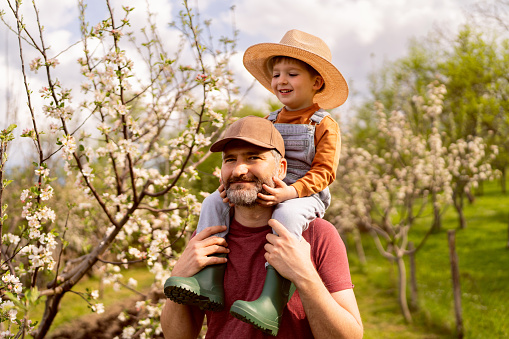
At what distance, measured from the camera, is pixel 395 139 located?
12312 millimetres

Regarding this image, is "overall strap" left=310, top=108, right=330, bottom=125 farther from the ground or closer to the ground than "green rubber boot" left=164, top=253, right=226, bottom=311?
farther from the ground

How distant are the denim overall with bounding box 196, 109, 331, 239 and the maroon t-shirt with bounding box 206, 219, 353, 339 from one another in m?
0.10

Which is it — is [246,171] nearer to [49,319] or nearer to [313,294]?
[313,294]

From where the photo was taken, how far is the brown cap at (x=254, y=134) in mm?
2336

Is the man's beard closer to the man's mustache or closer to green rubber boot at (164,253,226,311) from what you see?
the man's mustache

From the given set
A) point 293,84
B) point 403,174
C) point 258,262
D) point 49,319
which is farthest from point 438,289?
point 258,262

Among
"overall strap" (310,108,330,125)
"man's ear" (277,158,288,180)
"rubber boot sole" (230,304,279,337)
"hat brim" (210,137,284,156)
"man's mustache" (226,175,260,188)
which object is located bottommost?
"rubber boot sole" (230,304,279,337)

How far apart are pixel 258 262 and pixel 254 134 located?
2.23 ft

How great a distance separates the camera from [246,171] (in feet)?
7.68

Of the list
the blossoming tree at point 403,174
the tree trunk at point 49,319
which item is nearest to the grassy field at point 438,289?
the blossoming tree at point 403,174

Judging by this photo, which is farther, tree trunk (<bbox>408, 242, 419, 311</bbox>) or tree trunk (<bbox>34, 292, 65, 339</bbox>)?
tree trunk (<bbox>408, 242, 419, 311</bbox>)

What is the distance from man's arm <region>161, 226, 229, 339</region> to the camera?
7.61 feet

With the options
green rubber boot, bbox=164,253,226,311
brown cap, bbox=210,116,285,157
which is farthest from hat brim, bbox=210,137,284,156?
green rubber boot, bbox=164,253,226,311

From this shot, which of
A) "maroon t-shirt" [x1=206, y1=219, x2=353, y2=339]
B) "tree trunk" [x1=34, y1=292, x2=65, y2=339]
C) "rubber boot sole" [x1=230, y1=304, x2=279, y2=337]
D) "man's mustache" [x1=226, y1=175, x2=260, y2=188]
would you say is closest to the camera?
"rubber boot sole" [x1=230, y1=304, x2=279, y2=337]
